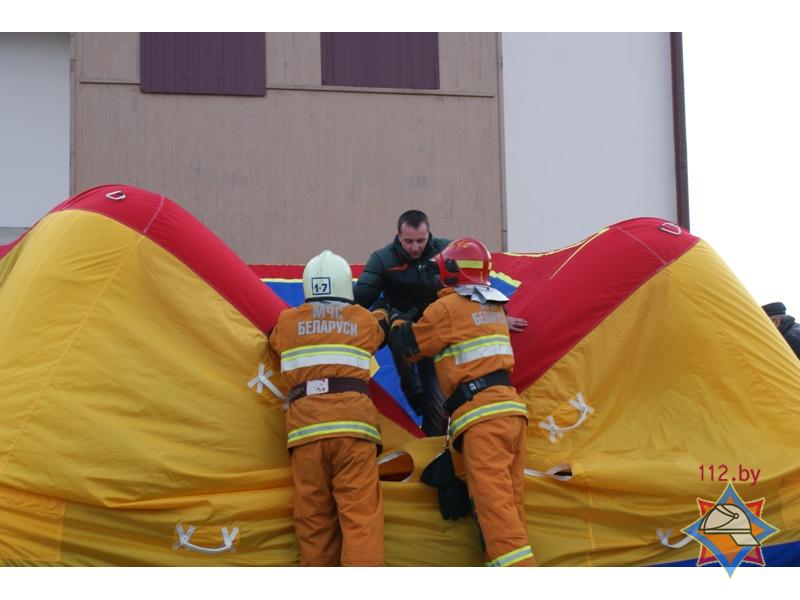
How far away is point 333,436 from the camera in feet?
12.6

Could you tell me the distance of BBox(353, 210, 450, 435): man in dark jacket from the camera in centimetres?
488

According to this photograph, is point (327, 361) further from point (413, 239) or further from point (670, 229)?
point (670, 229)

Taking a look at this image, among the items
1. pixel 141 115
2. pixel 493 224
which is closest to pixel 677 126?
pixel 493 224

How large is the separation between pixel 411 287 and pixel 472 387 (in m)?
1.05

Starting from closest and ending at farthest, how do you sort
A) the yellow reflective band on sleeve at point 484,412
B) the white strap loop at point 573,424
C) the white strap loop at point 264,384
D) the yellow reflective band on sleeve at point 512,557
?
the yellow reflective band on sleeve at point 512,557
the yellow reflective band on sleeve at point 484,412
the white strap loop at point 264,384
the white strap loop at point 573,424

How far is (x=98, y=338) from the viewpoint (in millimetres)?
4035

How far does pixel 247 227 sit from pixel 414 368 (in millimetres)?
5515

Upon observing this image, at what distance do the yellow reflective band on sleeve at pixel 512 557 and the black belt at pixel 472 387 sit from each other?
67 centimetres

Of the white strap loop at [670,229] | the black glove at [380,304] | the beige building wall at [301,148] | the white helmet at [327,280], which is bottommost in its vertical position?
the black glove at [380,304]

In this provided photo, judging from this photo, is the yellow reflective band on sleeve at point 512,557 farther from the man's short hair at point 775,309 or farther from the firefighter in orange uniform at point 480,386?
the man's short hair at point 775,309

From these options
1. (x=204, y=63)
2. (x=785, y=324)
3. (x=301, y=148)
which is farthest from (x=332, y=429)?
(x=204, y=63)

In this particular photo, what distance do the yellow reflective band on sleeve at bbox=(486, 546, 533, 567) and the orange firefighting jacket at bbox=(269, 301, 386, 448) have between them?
2.35 ft

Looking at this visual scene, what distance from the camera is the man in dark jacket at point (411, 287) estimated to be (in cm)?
488

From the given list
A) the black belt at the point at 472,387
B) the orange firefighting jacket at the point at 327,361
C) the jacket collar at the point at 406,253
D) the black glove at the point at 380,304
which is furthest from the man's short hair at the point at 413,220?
the black belt at the point at 472,387
